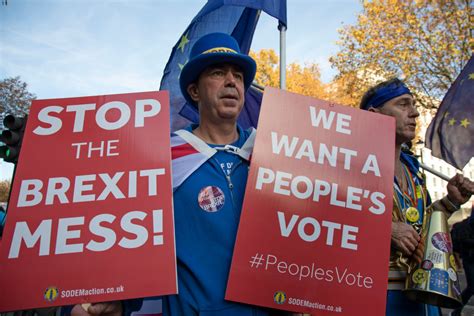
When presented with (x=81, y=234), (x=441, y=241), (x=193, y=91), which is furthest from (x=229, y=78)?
(x=441, y=241)

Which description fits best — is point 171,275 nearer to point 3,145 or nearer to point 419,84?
point 3,145

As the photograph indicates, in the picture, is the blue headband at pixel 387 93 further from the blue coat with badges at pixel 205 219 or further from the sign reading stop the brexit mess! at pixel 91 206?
the sign reading stop the brexit mess! at pixel 91 206

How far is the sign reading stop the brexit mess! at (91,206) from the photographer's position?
67.3 inches

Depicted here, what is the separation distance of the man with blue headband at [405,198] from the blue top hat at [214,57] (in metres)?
0.92

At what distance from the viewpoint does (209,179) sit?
2059mm

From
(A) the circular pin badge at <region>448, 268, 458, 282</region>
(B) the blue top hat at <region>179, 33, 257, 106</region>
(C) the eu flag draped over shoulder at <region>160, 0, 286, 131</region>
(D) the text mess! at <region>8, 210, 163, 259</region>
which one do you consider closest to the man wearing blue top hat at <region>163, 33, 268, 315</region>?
(B) the blue top hat at <region>179, 33, 257, 106</region>

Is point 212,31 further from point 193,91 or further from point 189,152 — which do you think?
point 189,152

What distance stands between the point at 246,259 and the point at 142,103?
2.98 feet

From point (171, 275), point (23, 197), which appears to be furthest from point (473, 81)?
point (23, 197)

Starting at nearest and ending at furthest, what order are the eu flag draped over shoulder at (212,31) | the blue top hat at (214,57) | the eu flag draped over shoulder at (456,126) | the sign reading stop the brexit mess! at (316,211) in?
the sign reading stop the brexit mess! at (316,211)
the blue top hat at (214,57)
the eu flag draped over shoulder at (456,126)
the eu flag draped over shoulder at (212,31)

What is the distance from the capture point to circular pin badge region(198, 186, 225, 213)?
1.98 m

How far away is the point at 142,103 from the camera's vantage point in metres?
2.09

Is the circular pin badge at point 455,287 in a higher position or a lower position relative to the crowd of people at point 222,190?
lower

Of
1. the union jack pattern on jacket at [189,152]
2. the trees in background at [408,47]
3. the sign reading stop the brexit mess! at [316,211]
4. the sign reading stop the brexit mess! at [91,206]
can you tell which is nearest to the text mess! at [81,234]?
the sign reading stop the brexit mess! at [91,206]
